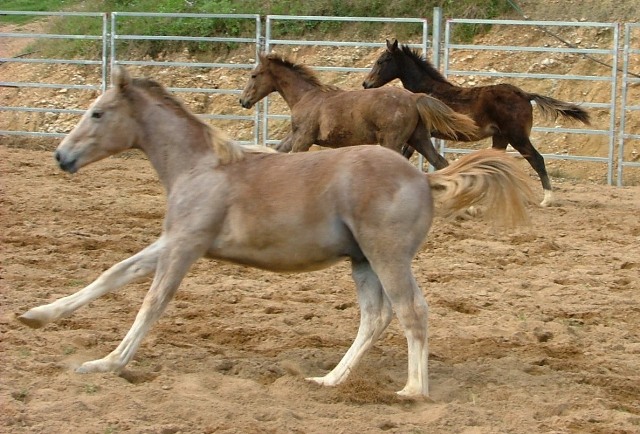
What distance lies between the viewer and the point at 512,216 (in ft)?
17.4

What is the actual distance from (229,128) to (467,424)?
40.1 ft

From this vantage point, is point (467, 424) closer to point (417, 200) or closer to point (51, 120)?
point (417, 200)

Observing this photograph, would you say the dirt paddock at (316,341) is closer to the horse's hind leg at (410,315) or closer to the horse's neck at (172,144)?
the horse's hind leg at (410,315)

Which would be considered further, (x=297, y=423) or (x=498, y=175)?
(x=498, y=175)

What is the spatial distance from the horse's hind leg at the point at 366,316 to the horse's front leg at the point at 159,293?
84 cm

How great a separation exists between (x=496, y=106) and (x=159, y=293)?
7.26m

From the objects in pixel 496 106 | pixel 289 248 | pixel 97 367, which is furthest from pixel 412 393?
pixel 496 106

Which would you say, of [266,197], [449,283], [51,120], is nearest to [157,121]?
[266,197]

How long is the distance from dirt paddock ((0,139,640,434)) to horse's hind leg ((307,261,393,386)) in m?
0.16

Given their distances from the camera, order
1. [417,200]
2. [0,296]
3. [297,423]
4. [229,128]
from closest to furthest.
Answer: [297,423] → [417,200] → [0,296] → [229,128]

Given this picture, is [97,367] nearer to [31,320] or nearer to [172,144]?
[31,320]

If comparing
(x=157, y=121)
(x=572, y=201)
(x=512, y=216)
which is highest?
(x=157, y=121)

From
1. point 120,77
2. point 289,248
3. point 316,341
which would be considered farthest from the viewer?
point 316,341

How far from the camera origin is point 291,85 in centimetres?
1109
